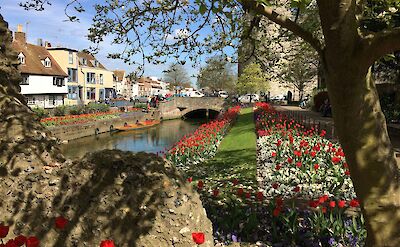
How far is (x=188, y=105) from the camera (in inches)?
2393

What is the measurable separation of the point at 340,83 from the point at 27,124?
419cm

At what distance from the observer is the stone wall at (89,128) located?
31.5 metres

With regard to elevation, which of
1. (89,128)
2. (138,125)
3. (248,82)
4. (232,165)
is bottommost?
(138,125)

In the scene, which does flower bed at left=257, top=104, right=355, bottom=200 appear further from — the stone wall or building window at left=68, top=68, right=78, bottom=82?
building window at left=68, top=68, right=78, bottom=82

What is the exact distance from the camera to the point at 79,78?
62.9 meters

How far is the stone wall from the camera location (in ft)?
103

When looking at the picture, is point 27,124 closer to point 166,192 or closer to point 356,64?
point 166,192

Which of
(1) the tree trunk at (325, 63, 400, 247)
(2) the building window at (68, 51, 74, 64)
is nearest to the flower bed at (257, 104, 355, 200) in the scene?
(1) the tree trunk at (325, 63, 400, 247)

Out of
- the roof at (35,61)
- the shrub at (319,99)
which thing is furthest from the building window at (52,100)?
the shrub at (319,99)

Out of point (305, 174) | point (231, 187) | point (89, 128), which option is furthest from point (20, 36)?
point (305, 174)

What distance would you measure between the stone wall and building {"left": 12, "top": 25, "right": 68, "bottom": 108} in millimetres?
12248

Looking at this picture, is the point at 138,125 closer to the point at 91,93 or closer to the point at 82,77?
the point at 82,77

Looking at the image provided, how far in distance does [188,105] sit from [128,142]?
2740 cm

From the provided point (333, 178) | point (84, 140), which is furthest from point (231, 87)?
point (333, 178)
